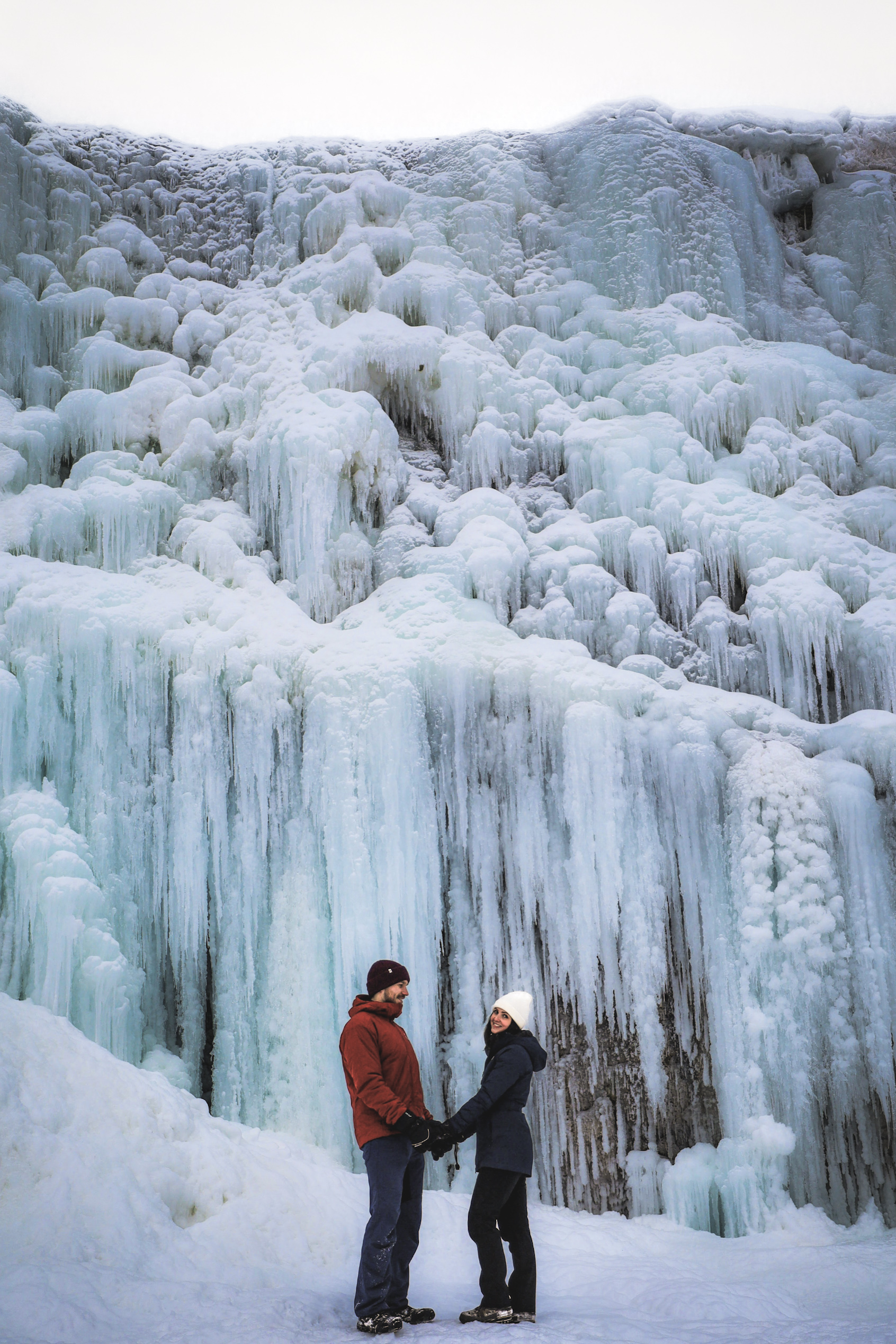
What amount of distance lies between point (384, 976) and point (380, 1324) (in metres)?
0.92

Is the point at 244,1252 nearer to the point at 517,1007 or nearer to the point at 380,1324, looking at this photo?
the point at 380,1324

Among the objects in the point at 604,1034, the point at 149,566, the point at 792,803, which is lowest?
the point at 604,1034

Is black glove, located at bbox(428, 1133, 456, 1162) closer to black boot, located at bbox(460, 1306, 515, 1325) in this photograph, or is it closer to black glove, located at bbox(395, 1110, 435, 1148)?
black glove, located at bbox(395, 1110, 435, 1148)

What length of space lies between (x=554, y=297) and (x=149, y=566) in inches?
130

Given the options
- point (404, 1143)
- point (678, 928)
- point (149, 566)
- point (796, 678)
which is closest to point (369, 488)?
point (149, 566)

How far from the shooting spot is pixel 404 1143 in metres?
2.87

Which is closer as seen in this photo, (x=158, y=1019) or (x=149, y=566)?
(x=158, y=1019)

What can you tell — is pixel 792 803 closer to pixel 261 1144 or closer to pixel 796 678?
pixel 796 678

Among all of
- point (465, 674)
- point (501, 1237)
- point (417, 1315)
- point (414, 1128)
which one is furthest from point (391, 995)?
point (465, 674)

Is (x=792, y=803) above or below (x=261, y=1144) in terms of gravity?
above

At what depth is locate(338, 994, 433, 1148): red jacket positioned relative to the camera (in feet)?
9.21

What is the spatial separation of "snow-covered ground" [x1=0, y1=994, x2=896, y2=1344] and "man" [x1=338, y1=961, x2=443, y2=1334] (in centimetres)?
13

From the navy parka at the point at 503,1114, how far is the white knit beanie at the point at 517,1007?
0.06 m

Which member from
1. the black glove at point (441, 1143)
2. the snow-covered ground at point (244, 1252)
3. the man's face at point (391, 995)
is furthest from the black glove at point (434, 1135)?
the snow-covered ground at point (244, 1252)
